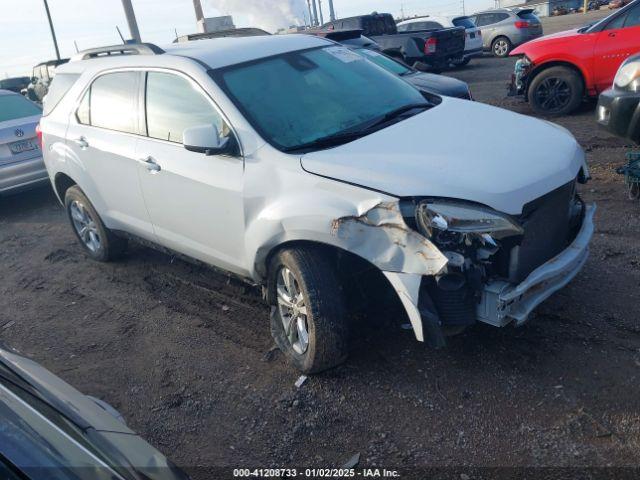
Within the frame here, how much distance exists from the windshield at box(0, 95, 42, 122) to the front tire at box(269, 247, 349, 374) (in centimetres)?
661

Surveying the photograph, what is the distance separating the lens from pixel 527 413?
9.50 ft

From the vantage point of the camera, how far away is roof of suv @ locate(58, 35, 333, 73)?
12.7 ft

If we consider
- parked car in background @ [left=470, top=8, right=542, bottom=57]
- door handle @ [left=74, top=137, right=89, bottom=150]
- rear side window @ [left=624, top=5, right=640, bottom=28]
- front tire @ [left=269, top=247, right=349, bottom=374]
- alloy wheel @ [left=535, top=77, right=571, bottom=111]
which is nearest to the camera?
front tire @ [left=269, top=247, right=349, bottom=374]

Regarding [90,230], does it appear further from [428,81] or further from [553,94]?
[553,94]

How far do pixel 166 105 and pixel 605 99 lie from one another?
4391 mm

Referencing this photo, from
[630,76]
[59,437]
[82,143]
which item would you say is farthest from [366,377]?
[630,76]

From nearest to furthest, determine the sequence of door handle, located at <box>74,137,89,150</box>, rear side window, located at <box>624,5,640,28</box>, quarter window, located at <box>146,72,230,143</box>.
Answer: quarter window, located at <box>146,72,230,143</box>
door handle, located at <box>74,137,89,150</box>
rear side window, located at <box>624,5,640,28</box>

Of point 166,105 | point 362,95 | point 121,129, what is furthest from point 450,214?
point 121,129

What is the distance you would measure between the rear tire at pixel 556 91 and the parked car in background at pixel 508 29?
10.0 m

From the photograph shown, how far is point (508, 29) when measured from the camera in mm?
18000

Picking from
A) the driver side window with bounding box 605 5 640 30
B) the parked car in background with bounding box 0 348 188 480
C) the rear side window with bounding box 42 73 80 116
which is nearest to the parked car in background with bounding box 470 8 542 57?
the driver side window with bounding box 605 5 640 30

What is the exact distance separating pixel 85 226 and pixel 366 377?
11.6 ft

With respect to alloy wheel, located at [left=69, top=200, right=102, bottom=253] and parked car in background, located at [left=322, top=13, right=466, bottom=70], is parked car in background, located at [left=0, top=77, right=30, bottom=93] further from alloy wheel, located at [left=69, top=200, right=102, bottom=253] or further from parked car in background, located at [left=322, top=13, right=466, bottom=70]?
alloy wheel, located at [left=69, top=200, right=102, bottom=253]

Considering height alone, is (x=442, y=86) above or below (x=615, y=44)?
below
